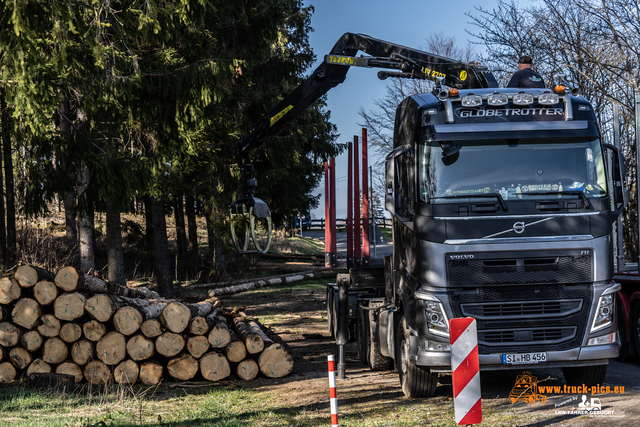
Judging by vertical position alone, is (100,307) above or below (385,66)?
below

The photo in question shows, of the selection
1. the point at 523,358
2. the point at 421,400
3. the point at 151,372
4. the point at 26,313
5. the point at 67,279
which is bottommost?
the point at 421,400

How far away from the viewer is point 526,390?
7.33 m

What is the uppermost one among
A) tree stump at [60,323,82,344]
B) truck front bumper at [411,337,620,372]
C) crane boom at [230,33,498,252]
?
crane boom at [230,33,498,252]

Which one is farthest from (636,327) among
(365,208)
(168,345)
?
(168,345)

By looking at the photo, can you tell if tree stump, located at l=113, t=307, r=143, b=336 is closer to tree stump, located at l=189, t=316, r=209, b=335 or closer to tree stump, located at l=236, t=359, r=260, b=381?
tree stump, located at l=189, t=316, r=209, b=335

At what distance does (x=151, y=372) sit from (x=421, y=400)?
3766 millimetres

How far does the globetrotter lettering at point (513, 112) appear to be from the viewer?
680 centimetres

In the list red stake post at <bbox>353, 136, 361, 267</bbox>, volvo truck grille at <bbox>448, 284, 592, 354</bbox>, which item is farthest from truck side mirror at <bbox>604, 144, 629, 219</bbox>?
red stake post at <bbox>353, 136, 361, 267</bbox>

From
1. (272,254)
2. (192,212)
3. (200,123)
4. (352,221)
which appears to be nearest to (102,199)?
(200,123)

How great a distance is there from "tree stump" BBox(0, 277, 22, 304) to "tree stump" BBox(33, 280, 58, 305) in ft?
0.75

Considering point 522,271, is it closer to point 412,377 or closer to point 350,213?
point 412,377

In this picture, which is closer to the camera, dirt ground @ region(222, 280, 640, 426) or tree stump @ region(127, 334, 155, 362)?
dirt ground @ region(222, 280, 640, 426)

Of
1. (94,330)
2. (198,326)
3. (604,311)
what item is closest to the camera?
(604,311)

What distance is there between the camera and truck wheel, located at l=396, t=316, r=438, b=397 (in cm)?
697
